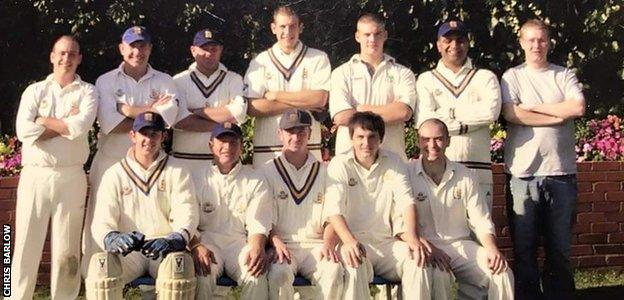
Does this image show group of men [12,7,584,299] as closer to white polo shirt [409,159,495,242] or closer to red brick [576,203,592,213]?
white polo shirt [409,159,495,242]

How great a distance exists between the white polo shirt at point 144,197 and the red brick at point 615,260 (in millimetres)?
3864

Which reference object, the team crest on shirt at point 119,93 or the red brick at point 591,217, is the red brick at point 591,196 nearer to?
the red brick at point 591,217

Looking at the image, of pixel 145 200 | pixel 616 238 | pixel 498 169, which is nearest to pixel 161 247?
pixel 145 200

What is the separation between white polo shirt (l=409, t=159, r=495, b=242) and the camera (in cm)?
601

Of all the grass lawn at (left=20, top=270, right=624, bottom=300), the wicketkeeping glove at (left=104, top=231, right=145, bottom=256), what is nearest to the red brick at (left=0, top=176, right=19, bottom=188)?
the grass lawn at (left=20, top=270, right=624, bottom=300)

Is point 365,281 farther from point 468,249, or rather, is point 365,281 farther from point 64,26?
point 64,26

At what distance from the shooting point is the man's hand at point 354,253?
18.4 feet

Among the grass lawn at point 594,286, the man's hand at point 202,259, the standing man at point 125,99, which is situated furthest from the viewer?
the grass lawn at point 594,286

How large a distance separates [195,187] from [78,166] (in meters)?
0.88

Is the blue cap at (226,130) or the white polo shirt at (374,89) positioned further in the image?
the white polo shirt at (374,89)

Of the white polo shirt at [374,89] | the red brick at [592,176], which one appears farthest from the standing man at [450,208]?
the red brick at [592,176]

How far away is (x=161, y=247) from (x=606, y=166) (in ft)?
13.6

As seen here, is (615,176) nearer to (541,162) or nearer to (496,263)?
(541,162)

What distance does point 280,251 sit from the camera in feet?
18.9
